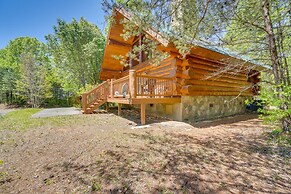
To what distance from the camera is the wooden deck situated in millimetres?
5793

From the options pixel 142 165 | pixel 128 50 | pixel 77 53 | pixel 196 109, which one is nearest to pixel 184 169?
pixel 142 165

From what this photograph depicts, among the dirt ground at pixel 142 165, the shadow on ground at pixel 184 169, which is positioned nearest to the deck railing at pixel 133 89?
the dirt ground at pixel 142 165

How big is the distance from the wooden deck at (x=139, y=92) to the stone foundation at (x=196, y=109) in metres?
0.48

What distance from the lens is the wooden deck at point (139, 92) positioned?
5.79 m

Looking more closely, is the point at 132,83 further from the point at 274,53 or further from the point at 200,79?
the point at 274,53

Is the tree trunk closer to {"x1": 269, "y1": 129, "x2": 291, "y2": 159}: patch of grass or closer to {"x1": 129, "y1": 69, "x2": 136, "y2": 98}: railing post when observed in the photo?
{"x1": 269, "y1": 129, "x2": 291, "y2": 159}: patch of grass

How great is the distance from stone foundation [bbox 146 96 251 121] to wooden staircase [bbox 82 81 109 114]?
284cm

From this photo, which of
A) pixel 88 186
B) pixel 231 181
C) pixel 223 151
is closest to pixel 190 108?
pixel 223 151

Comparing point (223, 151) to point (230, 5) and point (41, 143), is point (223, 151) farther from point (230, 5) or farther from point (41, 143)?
point (41, 143)

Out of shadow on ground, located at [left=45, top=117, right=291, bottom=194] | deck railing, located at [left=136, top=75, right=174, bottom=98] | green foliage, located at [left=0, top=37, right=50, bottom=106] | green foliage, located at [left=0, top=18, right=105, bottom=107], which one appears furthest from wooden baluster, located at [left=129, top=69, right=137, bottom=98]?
green foliage, located at [left=0, top=37, right=50, bottom=106]

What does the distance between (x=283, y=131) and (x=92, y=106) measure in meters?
8.55

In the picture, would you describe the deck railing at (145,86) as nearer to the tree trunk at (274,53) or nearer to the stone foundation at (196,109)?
the stone foundation at (196,109)

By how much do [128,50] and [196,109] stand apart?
22.2 feet

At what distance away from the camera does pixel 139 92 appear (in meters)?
6.04
